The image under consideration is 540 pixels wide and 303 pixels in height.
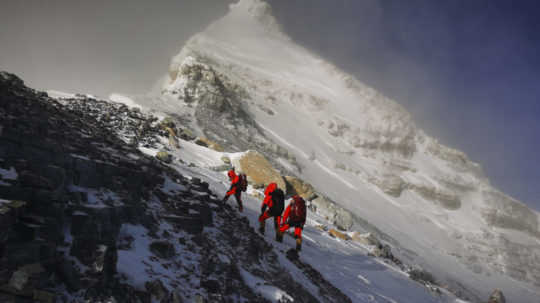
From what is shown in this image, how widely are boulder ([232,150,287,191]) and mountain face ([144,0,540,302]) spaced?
17.2 ft

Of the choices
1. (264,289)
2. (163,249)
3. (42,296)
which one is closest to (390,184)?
(264,289)

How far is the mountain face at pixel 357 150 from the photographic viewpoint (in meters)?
29.8

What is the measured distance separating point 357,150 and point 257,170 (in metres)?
40.1

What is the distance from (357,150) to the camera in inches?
2051

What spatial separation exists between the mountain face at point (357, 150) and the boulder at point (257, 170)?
525cm

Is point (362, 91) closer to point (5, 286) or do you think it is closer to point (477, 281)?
point (477, 281)

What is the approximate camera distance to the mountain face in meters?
29.8

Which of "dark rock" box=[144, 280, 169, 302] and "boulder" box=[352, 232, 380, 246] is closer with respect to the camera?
"dark rock" box=[144, 280, 169, 302]

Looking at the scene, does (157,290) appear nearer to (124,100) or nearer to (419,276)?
(419,276)

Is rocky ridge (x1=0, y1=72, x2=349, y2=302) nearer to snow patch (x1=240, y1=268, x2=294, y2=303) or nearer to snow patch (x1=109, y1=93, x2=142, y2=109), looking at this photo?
snow patch (x1=240, y1=268, x2=294, y2=303)

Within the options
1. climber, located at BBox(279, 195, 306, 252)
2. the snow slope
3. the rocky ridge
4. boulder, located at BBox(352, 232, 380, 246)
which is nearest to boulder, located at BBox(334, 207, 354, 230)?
boulder, located at BBox(352, 232, 380, 246)

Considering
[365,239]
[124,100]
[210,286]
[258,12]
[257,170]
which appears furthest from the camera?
[258,12]

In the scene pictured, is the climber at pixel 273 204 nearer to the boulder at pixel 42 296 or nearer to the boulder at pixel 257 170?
the boulder at pixel 42 296

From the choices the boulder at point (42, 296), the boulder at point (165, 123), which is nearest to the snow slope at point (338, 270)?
the boulder at point (42, 296)
